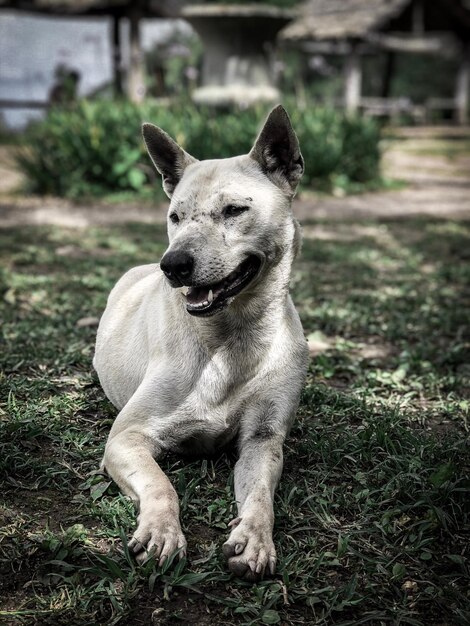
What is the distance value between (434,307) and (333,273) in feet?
4.43

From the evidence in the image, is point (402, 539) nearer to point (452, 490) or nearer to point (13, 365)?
point (452, 490)

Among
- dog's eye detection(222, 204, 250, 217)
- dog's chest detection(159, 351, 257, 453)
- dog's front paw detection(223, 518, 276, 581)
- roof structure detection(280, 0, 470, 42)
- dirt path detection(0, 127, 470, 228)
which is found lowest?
dirt path detection(0, 127, 470, 228)

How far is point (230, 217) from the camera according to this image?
2.87 meters

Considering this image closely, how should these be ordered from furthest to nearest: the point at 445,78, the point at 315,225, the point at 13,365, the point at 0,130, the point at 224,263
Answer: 1. the point at 445,78
2. the point at 0,130
3. the point at 315,225
4. the point at 13,365
5. the point at 224,263

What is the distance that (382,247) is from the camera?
823 cm

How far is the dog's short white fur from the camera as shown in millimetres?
2723

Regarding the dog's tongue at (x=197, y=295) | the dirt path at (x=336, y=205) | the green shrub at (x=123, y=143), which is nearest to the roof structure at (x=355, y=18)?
the dirt path at (x=336, y=205)

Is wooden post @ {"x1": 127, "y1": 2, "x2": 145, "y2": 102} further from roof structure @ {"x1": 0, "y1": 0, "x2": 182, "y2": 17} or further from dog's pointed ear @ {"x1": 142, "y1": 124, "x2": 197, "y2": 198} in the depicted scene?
dog's pointed ear @ {"x1": 142, "y1": 124, "x2": 197, "y2": 198}

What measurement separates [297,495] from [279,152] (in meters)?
1.47

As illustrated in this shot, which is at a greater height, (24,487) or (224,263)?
(224,263)

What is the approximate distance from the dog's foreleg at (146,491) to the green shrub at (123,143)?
27.6 ft

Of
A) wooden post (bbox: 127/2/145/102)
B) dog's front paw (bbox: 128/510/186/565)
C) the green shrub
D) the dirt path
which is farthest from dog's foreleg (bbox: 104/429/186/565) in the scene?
wooden post (bbox: 127/2/145/102)

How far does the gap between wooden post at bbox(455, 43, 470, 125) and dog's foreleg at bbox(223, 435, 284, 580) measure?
2468 cm

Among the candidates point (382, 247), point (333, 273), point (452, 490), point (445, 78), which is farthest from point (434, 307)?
point (445, 78)
